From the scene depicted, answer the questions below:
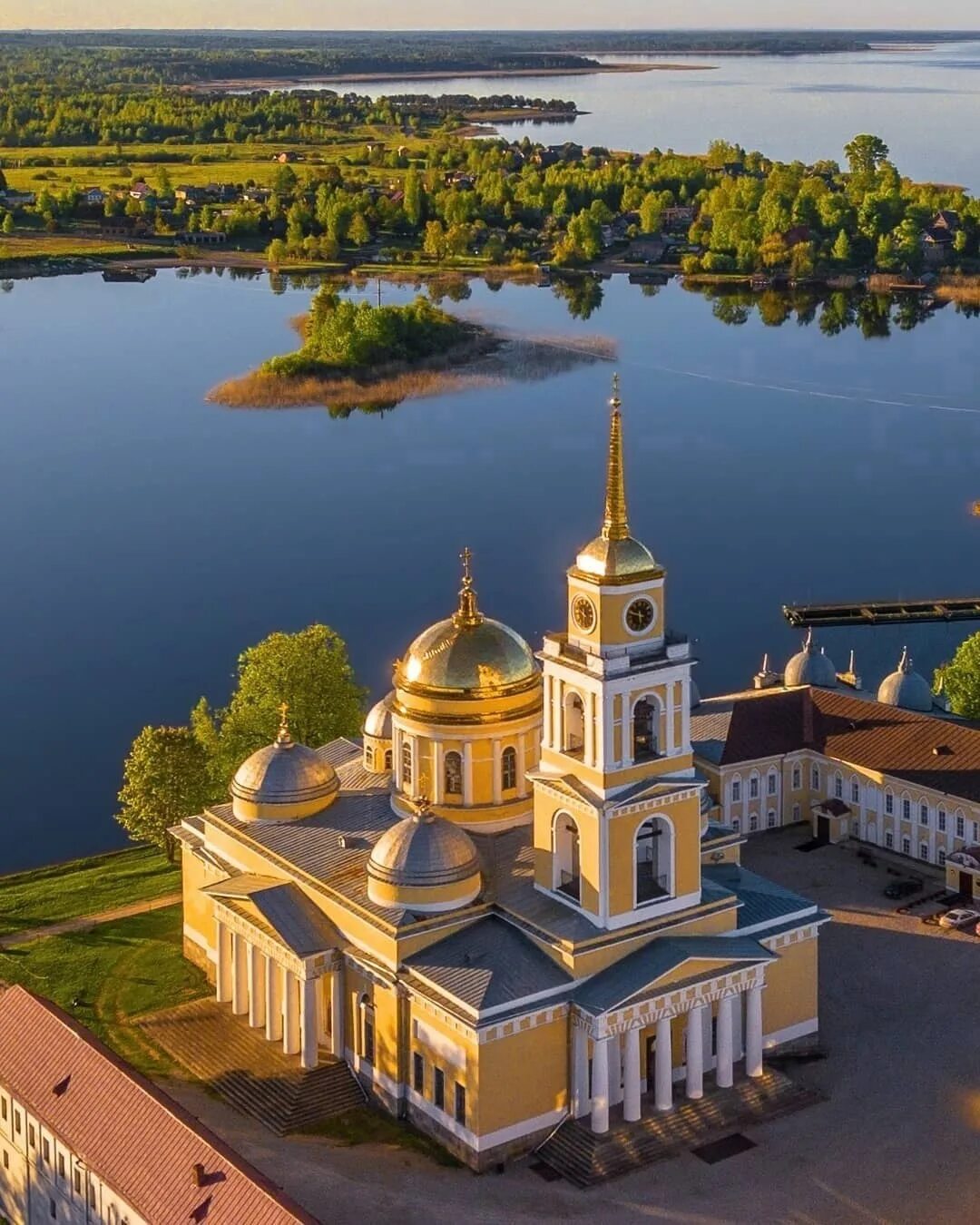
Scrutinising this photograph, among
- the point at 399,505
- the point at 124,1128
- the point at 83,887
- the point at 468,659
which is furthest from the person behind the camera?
the point at 399,505

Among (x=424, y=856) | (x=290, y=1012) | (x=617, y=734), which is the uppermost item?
(x=617, y=734)

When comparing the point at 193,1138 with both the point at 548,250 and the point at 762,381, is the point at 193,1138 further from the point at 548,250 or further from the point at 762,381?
the point at 548,250

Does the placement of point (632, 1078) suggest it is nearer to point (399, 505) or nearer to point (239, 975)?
point (239, 975)

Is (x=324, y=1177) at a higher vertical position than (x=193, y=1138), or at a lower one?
lower

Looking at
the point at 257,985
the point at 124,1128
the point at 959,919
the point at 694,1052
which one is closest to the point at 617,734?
the point at 694,1052

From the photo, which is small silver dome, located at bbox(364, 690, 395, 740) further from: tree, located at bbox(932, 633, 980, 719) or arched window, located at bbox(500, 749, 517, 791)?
tree, located at bbox(932, 633, 980, 719)

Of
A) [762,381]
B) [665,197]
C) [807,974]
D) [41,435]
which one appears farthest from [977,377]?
[807,974]
